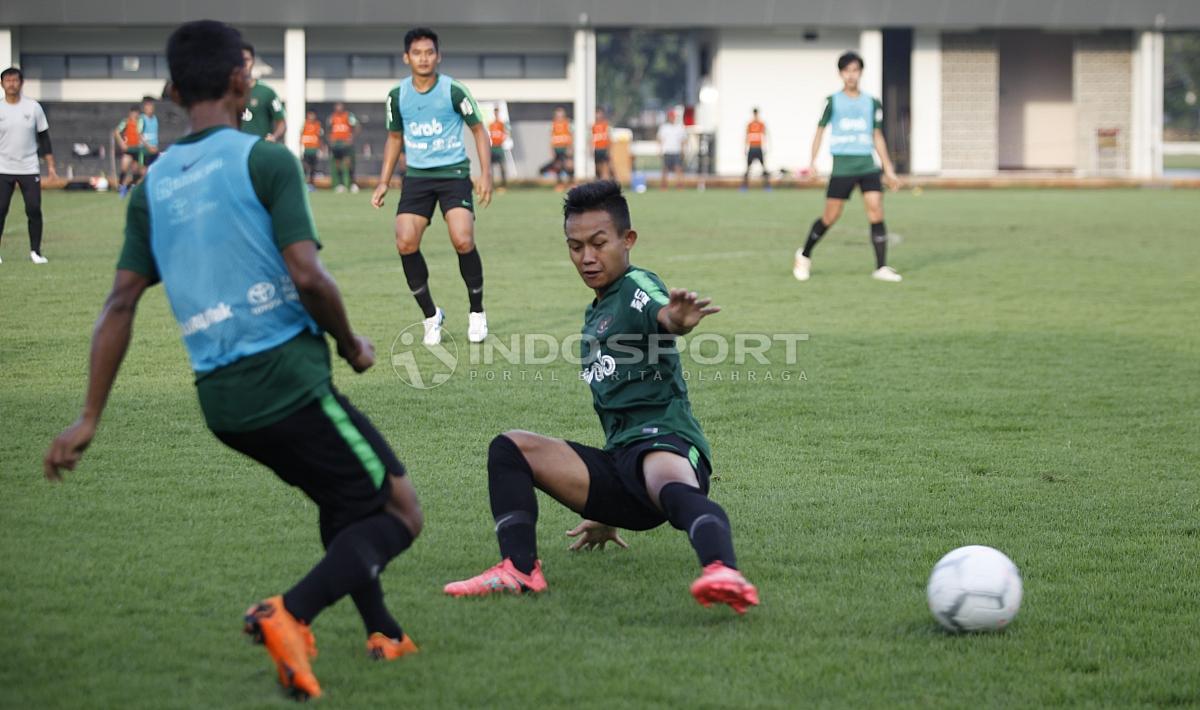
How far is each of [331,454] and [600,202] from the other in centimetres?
149

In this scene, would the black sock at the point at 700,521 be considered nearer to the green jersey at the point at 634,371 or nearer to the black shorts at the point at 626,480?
the black shorts at the point at 626,480

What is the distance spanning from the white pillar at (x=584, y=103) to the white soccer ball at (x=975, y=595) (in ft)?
122

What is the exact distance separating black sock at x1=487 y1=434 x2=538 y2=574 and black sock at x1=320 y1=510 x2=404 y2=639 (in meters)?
0.65

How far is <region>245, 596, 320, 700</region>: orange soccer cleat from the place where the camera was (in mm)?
3504

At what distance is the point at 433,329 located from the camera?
388 inches

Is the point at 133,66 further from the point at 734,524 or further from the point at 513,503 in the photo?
the point at 513,503

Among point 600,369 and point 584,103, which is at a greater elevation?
point 584,103

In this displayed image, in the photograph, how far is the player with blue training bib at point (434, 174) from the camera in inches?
389

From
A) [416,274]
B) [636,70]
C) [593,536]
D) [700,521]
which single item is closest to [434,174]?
[416,274]

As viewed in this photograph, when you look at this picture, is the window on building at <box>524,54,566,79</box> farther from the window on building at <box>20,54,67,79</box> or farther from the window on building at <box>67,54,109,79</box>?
the window on building at <box>20,54,67,79</box>

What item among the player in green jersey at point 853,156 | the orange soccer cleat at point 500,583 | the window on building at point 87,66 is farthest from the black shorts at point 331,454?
the window on building at point 87,66

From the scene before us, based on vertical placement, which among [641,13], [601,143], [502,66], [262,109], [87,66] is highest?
[641,13]

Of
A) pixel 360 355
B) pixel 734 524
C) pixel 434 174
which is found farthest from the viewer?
pixel 434 174

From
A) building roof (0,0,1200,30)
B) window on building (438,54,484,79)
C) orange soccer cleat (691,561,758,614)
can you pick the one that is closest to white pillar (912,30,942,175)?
building roof (0,0,1200,30)
